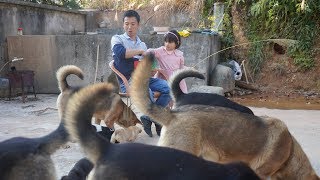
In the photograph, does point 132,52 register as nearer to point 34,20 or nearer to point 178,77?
point 178,77

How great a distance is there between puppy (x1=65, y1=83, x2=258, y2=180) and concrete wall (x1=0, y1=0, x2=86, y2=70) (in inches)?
340

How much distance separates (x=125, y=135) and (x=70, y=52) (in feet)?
18.7

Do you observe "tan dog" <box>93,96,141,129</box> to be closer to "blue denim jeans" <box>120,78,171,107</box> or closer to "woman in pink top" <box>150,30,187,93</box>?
"blue denim jeans" <box>120,78,171,107</box>

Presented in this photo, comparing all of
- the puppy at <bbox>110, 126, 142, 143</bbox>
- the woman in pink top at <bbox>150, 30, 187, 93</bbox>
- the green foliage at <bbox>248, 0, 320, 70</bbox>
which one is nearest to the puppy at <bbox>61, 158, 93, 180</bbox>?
the puppy at <bbox>110, 126, 142, 143</bbox>

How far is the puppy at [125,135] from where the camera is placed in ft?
17.9

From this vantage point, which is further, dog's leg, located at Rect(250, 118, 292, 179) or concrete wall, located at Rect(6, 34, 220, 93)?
concrete wall, located at Rect(6, 34, 220, 93)

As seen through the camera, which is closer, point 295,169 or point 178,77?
point 295,169

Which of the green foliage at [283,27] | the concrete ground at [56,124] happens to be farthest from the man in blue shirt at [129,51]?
the green foliage at [283,27]

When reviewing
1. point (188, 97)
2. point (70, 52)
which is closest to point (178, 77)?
point (188, 97)

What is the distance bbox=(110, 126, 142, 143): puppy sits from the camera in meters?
5.47

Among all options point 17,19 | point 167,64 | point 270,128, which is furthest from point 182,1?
point 270,128

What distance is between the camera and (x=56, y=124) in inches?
281

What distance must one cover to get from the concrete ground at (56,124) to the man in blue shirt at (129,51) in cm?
82

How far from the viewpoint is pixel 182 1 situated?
13828 mm
